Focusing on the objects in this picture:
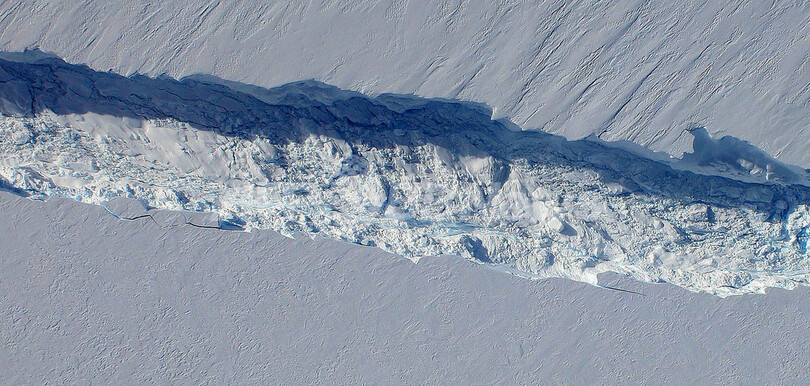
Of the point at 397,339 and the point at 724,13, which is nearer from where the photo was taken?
the point at 724,13

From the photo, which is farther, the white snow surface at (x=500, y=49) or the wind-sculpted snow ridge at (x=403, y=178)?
the wind-sculpted snow ridge at (x=403, y=178)

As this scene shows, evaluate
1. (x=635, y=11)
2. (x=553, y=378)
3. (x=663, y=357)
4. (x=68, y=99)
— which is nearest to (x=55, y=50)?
(x=68, y=99)

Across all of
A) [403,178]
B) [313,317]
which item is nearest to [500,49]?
[403,178]

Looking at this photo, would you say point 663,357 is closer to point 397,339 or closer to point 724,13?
point 397,339

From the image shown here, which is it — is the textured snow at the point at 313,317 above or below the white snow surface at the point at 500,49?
below

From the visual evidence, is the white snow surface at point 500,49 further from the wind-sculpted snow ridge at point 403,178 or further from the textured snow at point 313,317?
the textured snow at point 313,317

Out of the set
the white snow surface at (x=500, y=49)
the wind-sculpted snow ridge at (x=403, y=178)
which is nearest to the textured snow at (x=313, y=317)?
the wind-sculpted snow ridge at (x=403, y=178)
